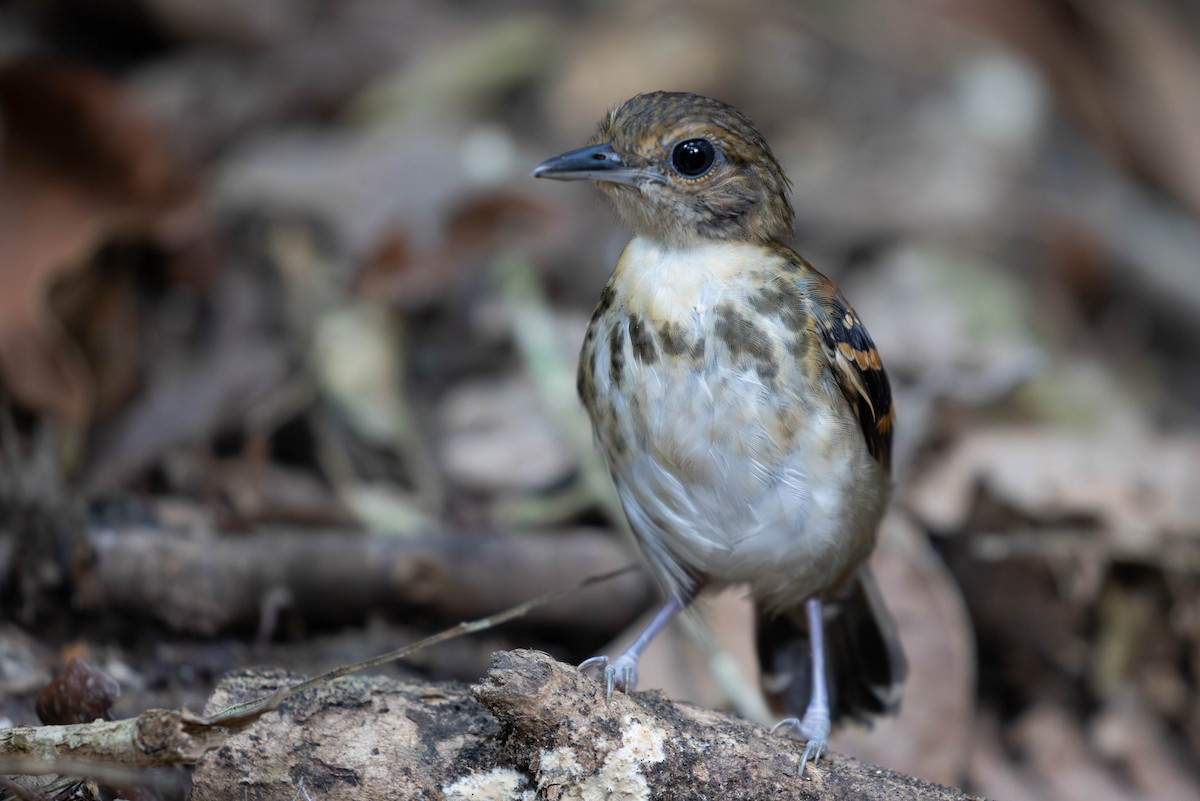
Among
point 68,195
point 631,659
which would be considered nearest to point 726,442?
point 631,659

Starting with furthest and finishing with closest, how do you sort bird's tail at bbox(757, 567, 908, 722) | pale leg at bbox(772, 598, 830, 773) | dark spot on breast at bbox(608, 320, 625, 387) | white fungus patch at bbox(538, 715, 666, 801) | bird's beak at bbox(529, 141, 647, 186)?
bird's tail at bbox(757, 567, 908, 722) → bird's beak at bbox(529, 141, 647, 186) → dark spot on breast at bbox(608, 320, 625, 387) → pale leg at bbox(772, 598, 830, 773) → white fungus patch at bbox(538, 715, 666, 801)

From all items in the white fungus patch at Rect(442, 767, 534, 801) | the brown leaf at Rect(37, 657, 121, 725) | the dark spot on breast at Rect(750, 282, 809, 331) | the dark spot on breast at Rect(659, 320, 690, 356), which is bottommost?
the white fungus patch at Rect(442, 767, 534, 801)

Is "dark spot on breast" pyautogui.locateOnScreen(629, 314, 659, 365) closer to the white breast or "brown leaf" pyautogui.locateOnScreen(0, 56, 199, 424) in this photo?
the white breast

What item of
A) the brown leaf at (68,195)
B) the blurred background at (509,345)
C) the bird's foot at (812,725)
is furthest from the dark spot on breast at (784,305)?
the brown leaf at (68,195)

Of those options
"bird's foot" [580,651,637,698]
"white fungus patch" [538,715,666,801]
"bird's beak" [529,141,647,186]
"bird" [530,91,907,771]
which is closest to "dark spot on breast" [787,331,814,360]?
"bird" [530,91,907,771]

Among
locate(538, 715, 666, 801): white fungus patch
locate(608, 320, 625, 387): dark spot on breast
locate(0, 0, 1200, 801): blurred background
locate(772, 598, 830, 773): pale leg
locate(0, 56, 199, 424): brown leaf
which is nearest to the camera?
locate(538, 715, 666, 801): white fungus patch

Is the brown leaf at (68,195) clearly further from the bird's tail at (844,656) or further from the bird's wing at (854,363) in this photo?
the bird's wing at (854,363)
